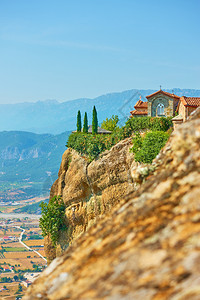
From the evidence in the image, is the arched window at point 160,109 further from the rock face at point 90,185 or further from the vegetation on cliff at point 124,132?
the rock face at point 90,185

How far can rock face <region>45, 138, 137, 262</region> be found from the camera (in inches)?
1161

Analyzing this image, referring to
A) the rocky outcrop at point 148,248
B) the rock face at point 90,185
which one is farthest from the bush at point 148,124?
the rocky outcrop at point 148,248

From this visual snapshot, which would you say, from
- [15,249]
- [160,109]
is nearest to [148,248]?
[160,109]

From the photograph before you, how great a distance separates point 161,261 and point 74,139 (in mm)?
32611

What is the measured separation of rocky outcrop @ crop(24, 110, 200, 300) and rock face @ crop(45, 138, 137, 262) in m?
→ 21.6

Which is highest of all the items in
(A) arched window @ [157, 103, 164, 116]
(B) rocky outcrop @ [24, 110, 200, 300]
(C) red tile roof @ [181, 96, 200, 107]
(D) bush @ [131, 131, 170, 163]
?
(A) arched window @ [157, 103, 164, 116]

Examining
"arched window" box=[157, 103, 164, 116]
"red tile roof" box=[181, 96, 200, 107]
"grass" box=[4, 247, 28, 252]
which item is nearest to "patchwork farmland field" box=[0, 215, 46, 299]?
"grass" box=[4, 247, 28, 252]

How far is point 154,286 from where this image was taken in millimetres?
3785

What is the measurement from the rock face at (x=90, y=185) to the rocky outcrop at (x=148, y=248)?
21.6 meters

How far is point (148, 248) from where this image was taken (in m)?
4.10

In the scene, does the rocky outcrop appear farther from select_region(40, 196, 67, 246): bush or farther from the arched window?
the arched window

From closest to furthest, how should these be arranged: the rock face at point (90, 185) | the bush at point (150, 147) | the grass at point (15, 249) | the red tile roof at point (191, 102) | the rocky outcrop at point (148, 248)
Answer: the rocky outcrop at point (148, 248), the bush at point (150, 147), the red tile roof at point (191, 102), the rock face at point (90, 185), the grass at point (15, 249)

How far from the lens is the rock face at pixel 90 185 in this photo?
29.5 metres

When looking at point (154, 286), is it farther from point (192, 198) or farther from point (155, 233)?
point (192, 198)
